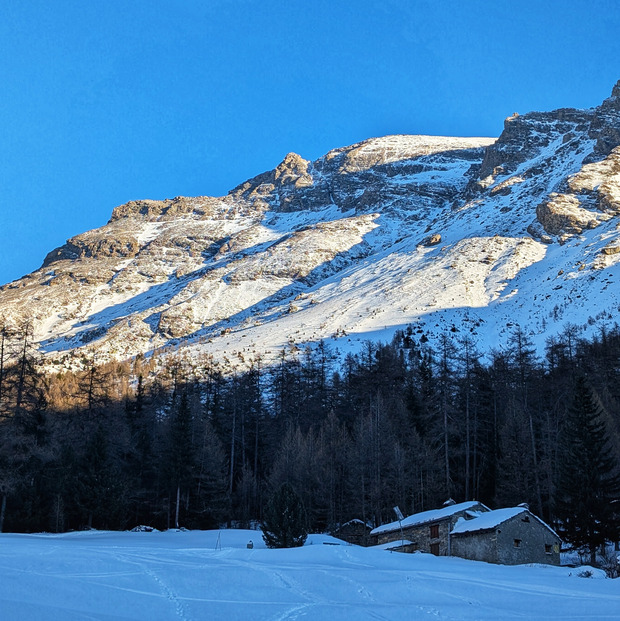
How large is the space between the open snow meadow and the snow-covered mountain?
194 feet

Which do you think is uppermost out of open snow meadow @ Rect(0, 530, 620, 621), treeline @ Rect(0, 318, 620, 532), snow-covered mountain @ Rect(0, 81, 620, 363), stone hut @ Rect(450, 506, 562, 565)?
snow-covered mountain @ Rect(0, 81, 620, 363)

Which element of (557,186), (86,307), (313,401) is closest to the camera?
(313,401)

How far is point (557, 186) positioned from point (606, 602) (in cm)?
11829

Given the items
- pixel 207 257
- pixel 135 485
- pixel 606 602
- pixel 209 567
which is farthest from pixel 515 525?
pixel 207 257

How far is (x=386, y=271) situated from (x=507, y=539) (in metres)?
84.9

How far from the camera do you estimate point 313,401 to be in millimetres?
65688

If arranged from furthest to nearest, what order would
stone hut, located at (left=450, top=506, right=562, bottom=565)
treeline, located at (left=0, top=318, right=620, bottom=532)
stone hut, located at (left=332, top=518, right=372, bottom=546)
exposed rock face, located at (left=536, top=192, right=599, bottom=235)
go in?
exposed rock face, located at (left=536, top=192, right=599, bottom=235) < stone hut, located at (left=332, top=518, right=372, bottom=546) < treeline, located at (left=0, top=318, right=620, bottom=532) < stone hut, located at (left=450, top=506, right=562, bottom=565)

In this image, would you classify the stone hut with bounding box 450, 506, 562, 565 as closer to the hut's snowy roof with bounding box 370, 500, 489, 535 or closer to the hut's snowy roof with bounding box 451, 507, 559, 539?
the hut's snowy roof with bounding box 451, 507, 559, 539

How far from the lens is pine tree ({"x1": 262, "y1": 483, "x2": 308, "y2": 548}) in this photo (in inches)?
1293

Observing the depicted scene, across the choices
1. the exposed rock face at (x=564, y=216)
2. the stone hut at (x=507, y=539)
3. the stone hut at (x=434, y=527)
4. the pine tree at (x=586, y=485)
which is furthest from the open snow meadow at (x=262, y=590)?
the exposed rock face at (x=564, y=216)

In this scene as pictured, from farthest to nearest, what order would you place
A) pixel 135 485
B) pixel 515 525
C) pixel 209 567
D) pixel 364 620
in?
pixel 135 485, pixel 515 525, pixel 209 567, pixel 364 620

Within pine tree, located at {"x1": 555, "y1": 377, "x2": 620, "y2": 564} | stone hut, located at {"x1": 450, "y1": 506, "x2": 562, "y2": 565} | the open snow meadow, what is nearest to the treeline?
pine tree, located at {"x1": 555, "y1": 377, "x2": 620, "y2": 564}

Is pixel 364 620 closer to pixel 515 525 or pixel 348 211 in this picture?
pixel 515 525

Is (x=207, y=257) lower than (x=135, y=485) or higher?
higher
